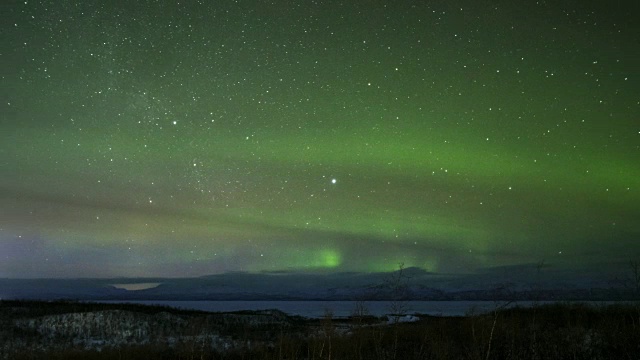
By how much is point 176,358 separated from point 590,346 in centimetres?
1244

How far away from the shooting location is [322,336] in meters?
23.9

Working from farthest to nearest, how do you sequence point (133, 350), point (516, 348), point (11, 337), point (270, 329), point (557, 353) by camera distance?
point (270, 329) < point (11, 337) < point (133, 350) < point (516, 348) < point (557, 353)

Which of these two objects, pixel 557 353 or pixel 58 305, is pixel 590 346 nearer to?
pixel 557 353

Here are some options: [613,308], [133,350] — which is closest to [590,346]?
[613,308]

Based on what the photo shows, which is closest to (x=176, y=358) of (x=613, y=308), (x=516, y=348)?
(x=516, y=348)

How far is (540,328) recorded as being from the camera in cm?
1769

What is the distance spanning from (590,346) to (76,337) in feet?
74.0

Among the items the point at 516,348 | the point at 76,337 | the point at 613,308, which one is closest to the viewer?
the point at 516,348

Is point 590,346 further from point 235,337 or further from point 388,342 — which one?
point 235,337

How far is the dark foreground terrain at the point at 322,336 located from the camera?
13.0 metres

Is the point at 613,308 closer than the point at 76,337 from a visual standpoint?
Yes

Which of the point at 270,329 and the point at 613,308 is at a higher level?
the point at 613,308

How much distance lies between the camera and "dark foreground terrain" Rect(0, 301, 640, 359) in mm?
13031

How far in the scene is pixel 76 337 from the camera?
24.9 m
